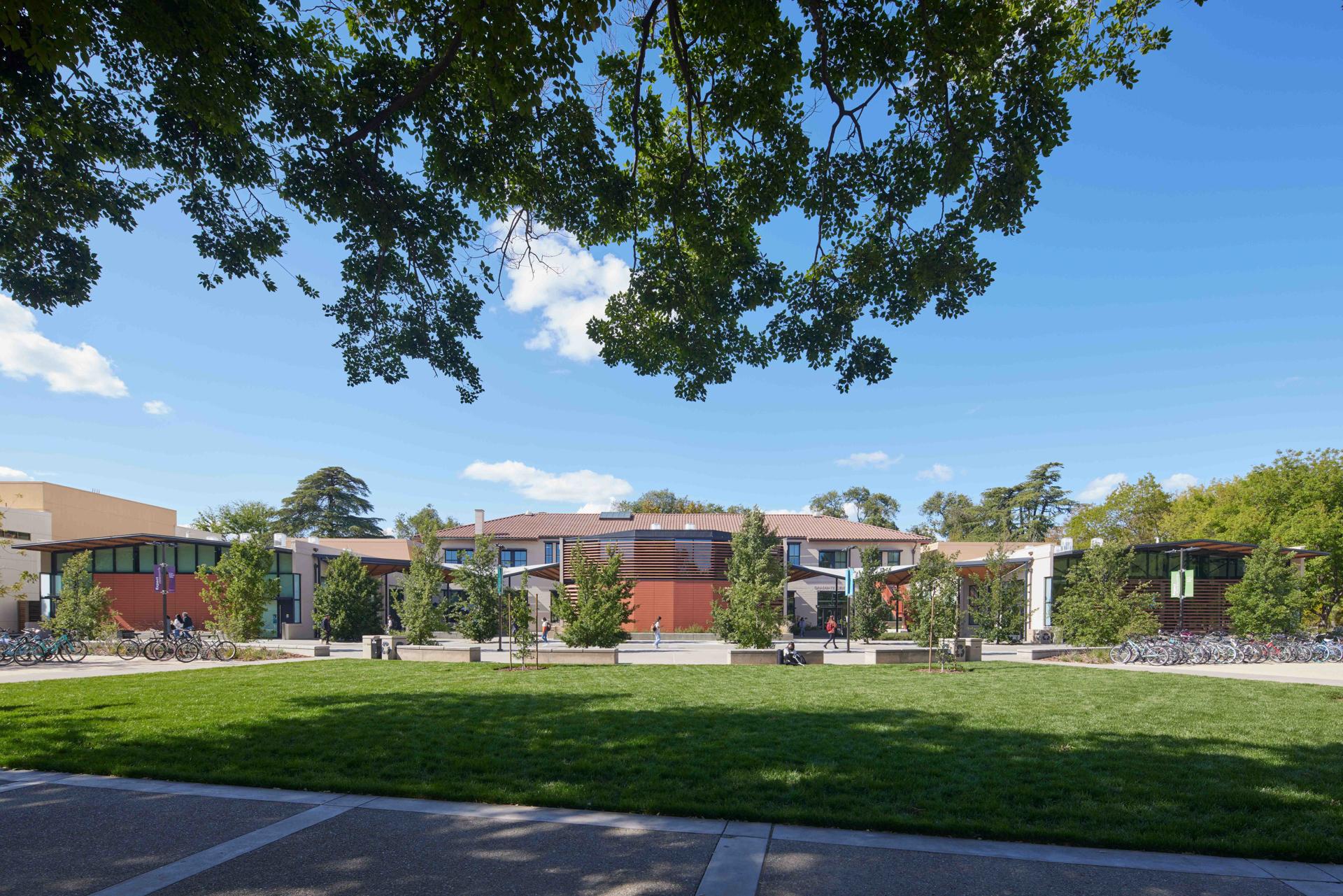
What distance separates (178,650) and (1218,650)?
1362 inches

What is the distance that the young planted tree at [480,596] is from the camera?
26812 millimetres

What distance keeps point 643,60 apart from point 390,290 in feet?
15.0

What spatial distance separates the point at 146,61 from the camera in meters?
8.38

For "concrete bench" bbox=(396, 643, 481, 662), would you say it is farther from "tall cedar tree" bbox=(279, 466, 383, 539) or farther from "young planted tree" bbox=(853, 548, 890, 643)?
"tall cedar tree" bbox=(279, 466, 383, 539)

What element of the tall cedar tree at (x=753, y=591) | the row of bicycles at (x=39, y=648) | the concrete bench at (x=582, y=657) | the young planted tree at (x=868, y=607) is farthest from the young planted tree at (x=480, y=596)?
the young planted tree at (x=868, y=607)

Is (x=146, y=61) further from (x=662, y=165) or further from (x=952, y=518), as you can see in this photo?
(x=952, y=518)

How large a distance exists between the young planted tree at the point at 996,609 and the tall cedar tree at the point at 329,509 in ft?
187

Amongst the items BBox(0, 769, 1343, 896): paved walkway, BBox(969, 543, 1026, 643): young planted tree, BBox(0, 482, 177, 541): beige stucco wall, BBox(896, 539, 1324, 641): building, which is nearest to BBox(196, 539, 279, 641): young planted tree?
BBox(0, 769, 1343, 896): paved walkway

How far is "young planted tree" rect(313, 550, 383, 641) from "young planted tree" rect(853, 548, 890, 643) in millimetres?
23234

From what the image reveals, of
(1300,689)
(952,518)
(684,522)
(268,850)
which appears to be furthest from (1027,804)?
(952,518)

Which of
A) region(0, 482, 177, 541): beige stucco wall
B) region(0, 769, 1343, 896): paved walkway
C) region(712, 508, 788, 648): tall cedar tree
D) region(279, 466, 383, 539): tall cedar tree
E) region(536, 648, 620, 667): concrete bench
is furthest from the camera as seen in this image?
region(279, 466, 383, 539): tall cedar tree

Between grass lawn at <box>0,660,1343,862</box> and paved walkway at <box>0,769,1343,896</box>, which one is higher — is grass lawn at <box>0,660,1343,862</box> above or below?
below

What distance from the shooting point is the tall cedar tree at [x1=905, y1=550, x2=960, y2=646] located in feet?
80.8

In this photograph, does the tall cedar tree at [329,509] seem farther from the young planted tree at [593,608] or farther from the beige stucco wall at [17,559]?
the young planted tree at [593,608]
